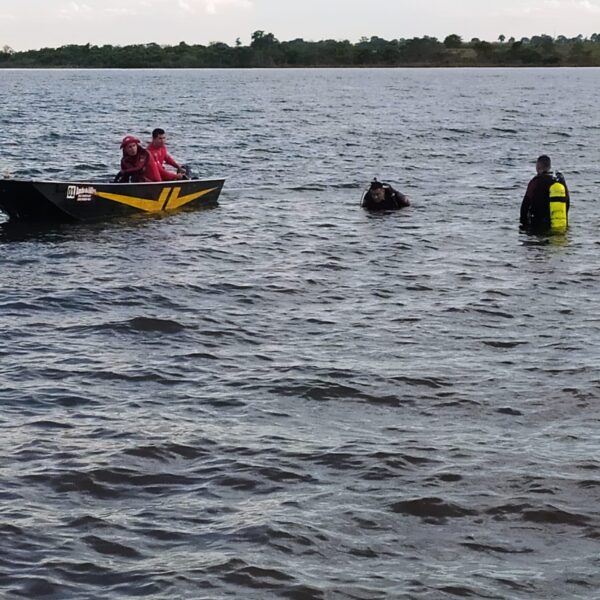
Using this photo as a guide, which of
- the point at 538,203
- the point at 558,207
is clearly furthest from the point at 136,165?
the point at 558,207

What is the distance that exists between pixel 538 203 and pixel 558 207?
381 mm

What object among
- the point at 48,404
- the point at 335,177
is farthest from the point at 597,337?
the point at 335,177

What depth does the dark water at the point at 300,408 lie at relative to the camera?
265 inches

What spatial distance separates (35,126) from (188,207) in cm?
2617

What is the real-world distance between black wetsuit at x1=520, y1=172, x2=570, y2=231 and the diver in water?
3.53 meters

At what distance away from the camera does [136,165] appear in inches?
794

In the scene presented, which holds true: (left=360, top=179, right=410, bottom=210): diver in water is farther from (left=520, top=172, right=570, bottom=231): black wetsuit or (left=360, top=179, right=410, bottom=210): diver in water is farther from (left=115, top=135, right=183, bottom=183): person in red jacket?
(left=115, top=135, right=183, bottom=183): person in red jacket

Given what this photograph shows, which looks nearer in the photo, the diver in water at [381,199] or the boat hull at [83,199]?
the boat hull at [83,199]

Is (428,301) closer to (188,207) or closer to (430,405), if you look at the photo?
(430,405)

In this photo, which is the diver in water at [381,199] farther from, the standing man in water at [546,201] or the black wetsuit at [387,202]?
the standing man in water at [546,201]

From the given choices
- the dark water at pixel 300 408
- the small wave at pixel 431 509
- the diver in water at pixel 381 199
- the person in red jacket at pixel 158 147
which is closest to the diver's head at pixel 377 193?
the diver in water at pixel 381 199

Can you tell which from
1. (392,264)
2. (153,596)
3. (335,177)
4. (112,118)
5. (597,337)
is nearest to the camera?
(153,596)

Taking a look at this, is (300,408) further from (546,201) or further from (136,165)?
(136,165)

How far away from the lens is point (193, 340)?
39.1ft
